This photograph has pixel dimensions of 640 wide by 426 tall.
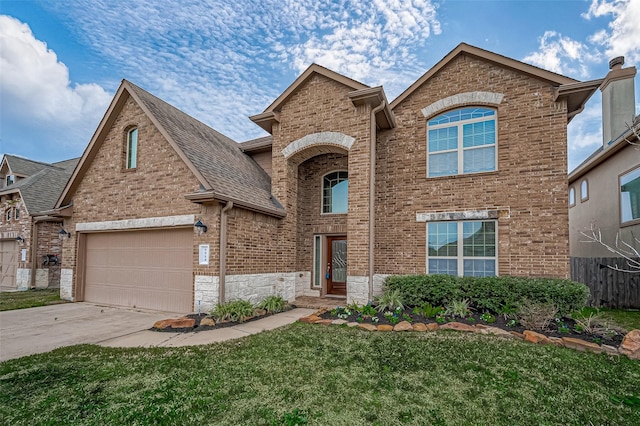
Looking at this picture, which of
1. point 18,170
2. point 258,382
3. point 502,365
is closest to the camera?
point 258,382

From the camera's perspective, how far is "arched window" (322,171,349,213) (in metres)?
11.7

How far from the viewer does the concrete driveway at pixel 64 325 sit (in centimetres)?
608

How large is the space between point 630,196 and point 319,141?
10559 mm

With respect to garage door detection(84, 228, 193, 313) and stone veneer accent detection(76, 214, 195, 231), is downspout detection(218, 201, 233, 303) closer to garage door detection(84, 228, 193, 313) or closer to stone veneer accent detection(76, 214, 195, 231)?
stone veneer accent detection(76, 214, 195, 231)

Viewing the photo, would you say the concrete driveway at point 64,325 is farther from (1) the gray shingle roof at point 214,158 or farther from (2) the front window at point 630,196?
(2) the front window at point 630,196

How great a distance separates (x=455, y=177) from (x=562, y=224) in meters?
2.86

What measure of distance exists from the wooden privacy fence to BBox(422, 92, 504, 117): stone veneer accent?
21.5 feet

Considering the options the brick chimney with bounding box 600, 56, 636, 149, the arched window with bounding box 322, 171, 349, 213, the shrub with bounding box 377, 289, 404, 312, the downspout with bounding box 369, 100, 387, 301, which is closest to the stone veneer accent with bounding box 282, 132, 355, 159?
the downspout with bounding box 369, 100, 387, 301

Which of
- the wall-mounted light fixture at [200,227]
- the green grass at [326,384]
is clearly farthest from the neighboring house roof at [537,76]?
the wall-mounted light fixture at [200,227]

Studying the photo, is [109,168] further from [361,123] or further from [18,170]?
[18,170]

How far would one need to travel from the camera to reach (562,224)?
8312 mm

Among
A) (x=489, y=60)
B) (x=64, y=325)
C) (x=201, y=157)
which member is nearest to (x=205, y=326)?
(x=64, y=325)

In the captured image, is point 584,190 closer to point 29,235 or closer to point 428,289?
point 428,289

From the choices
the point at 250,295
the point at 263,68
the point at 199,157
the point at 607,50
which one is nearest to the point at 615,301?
the point at 607,50
